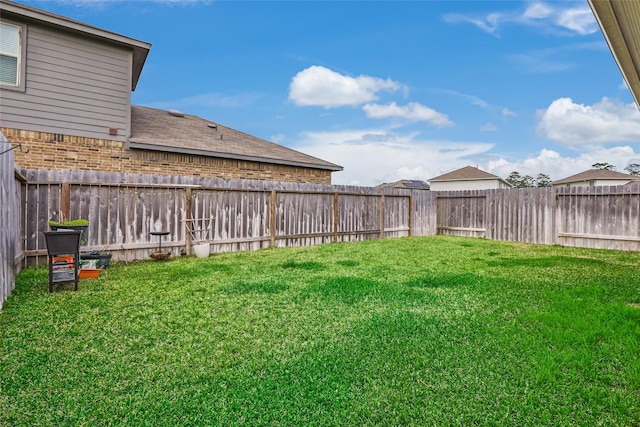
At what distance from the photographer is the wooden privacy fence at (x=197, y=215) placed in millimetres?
6656

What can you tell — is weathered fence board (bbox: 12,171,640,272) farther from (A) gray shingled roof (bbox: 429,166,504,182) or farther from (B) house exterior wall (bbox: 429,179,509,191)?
(B) house exterior wall (bbox: 429,179,509,191)

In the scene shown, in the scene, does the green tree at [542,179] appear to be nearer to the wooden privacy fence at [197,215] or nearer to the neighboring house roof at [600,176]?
the neighboring house roof at [600,176]

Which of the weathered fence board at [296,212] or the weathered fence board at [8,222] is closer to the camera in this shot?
the weathered fence board at [8,222]

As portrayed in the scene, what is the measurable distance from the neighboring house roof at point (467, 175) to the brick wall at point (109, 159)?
27584mm

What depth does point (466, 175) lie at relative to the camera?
3516cm

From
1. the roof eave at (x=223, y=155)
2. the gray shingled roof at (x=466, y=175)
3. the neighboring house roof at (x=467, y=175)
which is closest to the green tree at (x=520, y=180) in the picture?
the neighboring house roof at (x=467, y=175)

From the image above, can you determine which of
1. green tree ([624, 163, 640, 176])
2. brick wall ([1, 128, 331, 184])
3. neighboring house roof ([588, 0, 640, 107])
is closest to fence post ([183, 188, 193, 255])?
brick wall ([1, 128, 331, 184])

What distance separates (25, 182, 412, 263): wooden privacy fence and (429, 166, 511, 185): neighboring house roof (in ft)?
83.0

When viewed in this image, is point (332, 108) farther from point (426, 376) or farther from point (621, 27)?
point (426, 376)

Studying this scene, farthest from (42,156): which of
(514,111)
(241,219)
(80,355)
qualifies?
(514,111)

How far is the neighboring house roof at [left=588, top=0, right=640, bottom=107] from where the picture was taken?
3.14 m

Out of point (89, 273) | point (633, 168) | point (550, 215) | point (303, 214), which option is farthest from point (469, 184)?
point (89, 273)

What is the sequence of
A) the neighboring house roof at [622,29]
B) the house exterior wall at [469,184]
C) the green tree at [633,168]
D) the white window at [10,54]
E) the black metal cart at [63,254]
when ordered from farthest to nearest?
the green tree at [633,168], the house exterior wall at [469,184], the white window at [10,54], the black metal cart at [63,254], the neighboring house roof at [622,29]

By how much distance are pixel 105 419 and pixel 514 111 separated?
19497 mm
